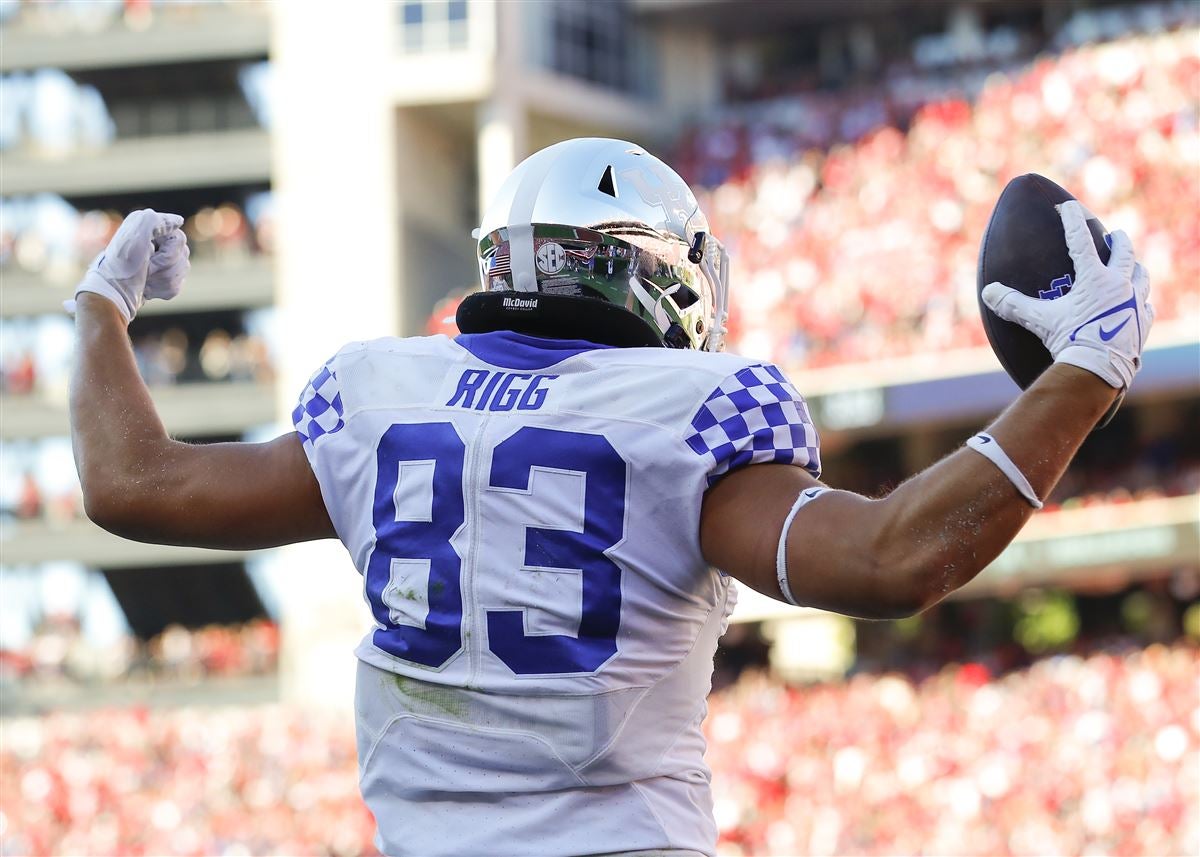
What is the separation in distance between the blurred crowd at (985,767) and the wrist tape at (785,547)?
1033 centimetres

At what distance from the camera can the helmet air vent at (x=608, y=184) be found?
2.12 meters

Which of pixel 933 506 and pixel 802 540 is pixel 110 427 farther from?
pixel 933 506

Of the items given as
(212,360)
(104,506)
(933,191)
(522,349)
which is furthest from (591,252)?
(212,360)

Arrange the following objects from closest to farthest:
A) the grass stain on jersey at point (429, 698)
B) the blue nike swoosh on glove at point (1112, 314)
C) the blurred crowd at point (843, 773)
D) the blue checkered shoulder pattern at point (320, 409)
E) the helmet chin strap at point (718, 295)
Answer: the blue nike swoosh on glove at point (1112, 314), the grass stain on jersey at point (429, 698), the blue checkered shoulder pattern at point (320, 409), the helmet chin strap at point (718, 295), the blurred crowd at point (843, 773)

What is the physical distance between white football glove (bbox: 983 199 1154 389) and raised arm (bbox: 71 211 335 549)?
2.89ft

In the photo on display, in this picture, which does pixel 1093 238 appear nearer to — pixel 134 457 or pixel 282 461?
pixel 282 461

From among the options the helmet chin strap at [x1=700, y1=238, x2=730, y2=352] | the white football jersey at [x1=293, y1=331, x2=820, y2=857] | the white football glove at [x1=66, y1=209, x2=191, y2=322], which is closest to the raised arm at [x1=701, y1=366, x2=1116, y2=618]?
the white football jersey at [x1=293, y1=331, x2=820, y2=857]

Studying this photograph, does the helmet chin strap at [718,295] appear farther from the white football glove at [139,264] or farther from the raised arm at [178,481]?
the white football glove at [139,264]

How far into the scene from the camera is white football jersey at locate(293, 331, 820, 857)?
183 centimetres

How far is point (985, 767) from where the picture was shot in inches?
500

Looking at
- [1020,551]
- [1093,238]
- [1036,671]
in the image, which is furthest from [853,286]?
Result: [1093,238]

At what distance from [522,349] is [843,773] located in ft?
39.6

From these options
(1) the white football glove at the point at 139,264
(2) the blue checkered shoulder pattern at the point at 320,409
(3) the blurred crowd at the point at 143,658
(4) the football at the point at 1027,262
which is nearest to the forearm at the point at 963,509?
(4) the football at the point at 1027,262

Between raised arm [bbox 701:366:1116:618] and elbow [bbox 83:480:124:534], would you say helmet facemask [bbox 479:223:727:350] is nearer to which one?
raised arm [bbox 701:366:1116:618]
